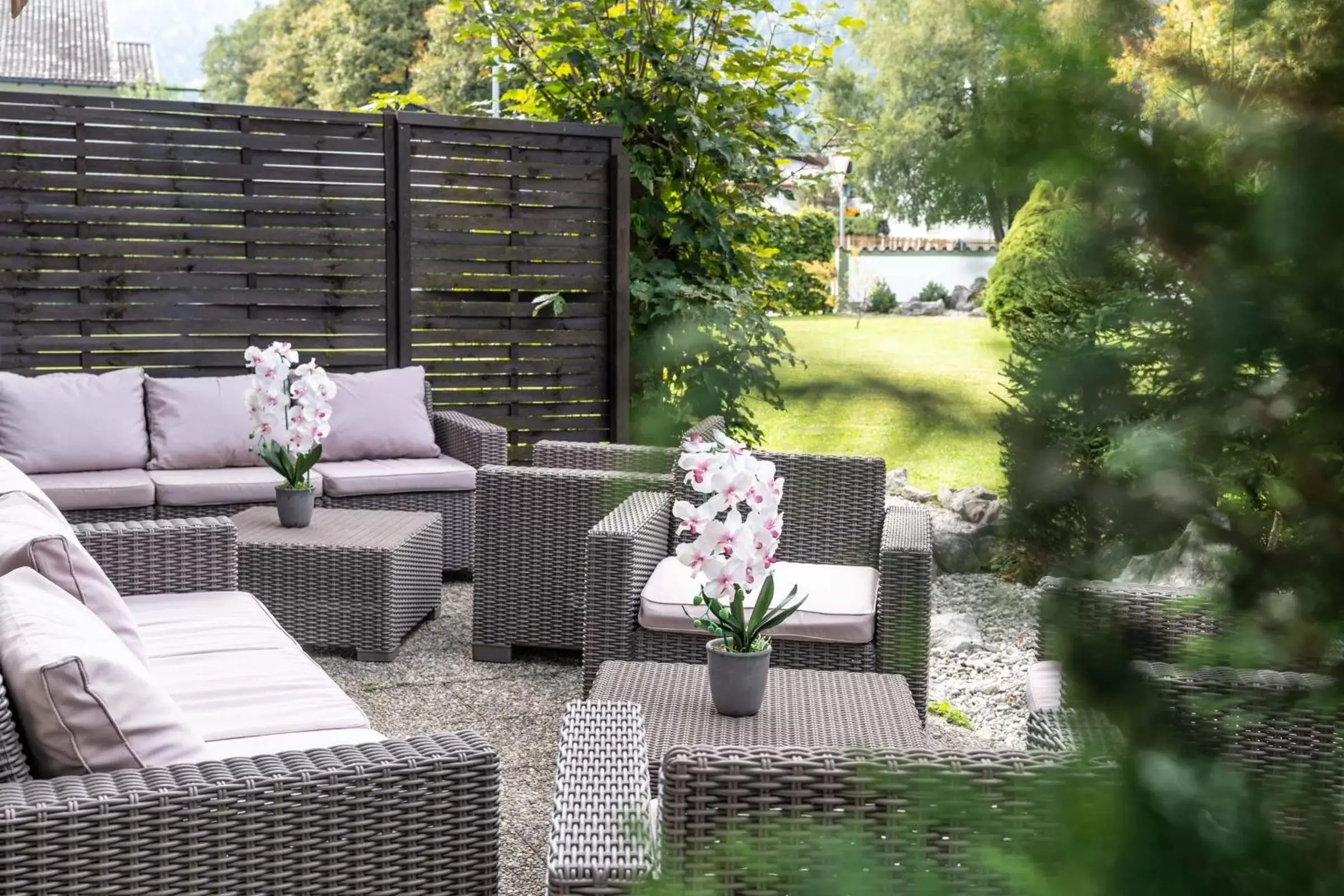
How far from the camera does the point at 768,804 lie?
142cm

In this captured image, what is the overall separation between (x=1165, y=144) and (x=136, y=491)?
4.50 metres

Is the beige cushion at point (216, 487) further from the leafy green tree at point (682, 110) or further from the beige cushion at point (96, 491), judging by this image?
the leafy green tree at point (682, 110)

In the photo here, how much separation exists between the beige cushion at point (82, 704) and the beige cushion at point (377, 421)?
3.30 meters

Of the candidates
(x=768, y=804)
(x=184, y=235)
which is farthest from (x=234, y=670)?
(x=184, y=235)

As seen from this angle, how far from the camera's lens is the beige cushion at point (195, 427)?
478cm

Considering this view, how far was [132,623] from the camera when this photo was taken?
215cm

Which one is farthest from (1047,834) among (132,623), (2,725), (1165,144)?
(132,623)

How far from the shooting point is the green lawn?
0.46m

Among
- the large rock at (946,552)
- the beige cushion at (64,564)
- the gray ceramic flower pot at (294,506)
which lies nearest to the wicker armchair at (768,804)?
the beige cushion at (64,564)

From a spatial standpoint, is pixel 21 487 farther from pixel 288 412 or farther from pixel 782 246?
pixel 782 246

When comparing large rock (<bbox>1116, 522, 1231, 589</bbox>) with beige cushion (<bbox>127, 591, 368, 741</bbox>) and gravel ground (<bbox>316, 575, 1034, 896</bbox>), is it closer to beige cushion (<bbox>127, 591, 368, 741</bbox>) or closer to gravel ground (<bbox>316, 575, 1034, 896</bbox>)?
beige cushion (<bbox>127, 591, 368, 741</bbox>)

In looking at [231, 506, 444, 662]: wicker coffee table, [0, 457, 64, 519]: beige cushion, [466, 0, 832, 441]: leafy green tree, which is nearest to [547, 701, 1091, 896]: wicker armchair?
[0, 457, 64, 519]: beige cushion

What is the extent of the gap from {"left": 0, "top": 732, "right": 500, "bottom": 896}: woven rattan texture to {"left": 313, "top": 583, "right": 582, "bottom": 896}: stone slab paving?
0.86 metres

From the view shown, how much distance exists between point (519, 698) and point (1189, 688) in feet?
10.8
